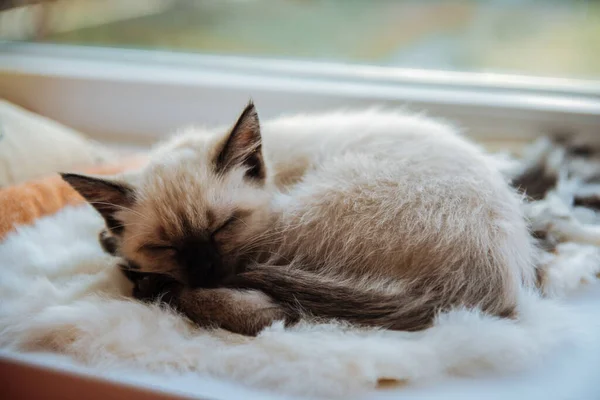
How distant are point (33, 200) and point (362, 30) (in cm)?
131

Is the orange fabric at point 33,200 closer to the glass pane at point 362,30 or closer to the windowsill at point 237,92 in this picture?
the windowsill at point 237,92

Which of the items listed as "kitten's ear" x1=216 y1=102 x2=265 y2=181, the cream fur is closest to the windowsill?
"kitten's ear" x1=216 y1=102 x2=265 y2=181

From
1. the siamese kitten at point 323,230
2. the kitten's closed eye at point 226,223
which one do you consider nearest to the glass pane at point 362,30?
the siamese kitten at point 323,230

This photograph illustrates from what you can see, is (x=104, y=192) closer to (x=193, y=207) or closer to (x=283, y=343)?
(x=193, y=207)

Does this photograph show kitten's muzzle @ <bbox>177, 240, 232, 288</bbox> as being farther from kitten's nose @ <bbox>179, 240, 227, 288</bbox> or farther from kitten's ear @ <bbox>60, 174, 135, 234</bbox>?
kitten's ear @ <bbox>60, 174, 135, 234</bbox>

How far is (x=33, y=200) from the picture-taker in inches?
Result: 54.2

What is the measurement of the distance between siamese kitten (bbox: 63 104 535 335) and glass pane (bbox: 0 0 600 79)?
0.81 metres

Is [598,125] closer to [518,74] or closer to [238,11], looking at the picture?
[518,74]

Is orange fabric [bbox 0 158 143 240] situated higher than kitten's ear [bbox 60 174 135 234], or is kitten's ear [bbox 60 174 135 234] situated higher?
kitten's ear [bbox 60 174 135 234]

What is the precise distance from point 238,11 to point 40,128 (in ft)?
3.01

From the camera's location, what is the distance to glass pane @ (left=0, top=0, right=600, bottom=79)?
73.0 inches

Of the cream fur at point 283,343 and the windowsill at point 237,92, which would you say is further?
the windowsill at point 237,92

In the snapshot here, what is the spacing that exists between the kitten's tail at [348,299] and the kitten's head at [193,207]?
122 millimetres

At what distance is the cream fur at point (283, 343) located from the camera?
855 mm
